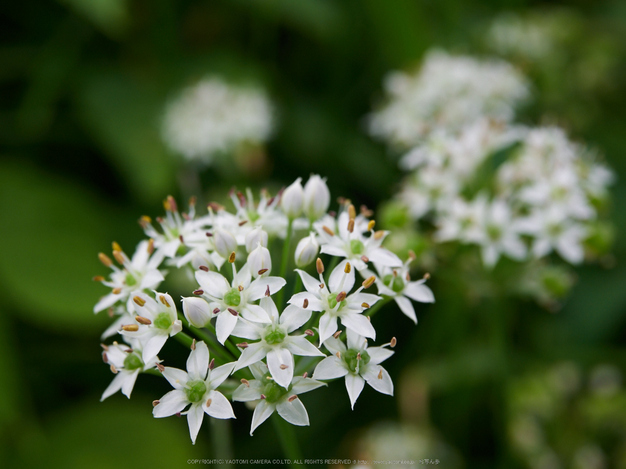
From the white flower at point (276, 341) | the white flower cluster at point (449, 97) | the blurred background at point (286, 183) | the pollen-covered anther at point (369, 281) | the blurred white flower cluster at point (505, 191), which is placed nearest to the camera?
the white flower at point (276, 341)

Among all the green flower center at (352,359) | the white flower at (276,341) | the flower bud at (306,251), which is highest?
the flower bud at (306,251)

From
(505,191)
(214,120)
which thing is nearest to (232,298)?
(505,191)

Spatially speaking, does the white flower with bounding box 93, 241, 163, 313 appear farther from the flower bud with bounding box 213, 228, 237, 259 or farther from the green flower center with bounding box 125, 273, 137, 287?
the flower bud with bounding box 213, 228, 237, 259

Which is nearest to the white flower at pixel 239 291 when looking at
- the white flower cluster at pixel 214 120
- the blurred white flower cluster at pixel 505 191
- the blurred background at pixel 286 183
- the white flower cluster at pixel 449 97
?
the blurred white flower cluster at pixel 505 191

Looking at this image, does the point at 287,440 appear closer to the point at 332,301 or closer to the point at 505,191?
the point at 332,301

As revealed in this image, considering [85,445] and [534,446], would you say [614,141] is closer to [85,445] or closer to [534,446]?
[534,446]

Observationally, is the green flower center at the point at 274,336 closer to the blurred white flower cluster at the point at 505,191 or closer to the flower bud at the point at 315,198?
the flower bud at the point at 315,198
